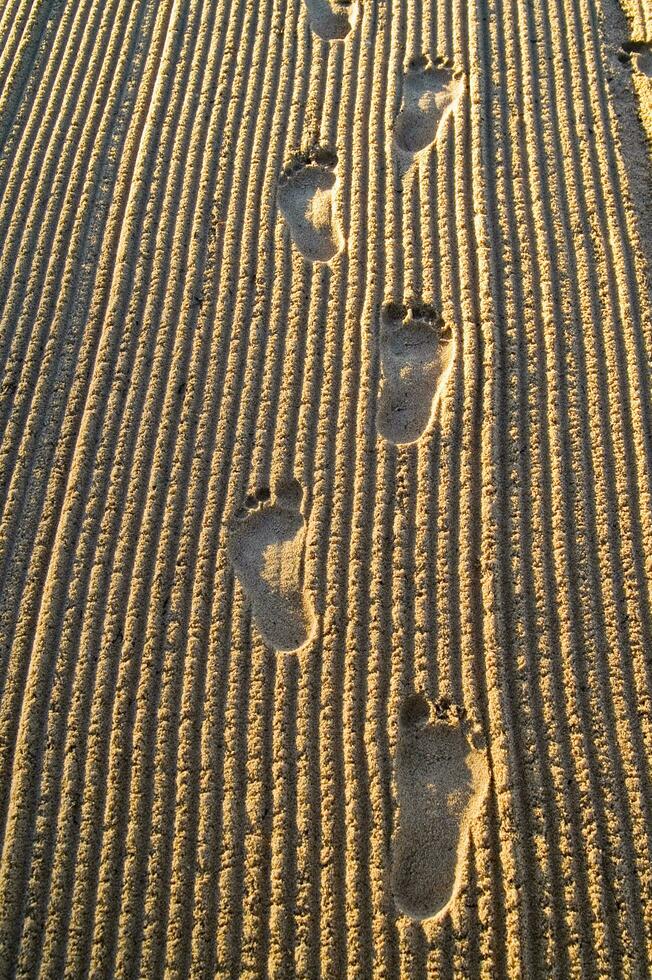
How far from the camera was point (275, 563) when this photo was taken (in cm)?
270

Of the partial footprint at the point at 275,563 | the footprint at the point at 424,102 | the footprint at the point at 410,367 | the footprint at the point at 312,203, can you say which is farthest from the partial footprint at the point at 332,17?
the partial footprint at the point at 275,563

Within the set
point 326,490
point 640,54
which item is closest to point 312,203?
point 326,490

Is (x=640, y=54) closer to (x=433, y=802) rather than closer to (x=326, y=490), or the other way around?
(x=326, y=490)

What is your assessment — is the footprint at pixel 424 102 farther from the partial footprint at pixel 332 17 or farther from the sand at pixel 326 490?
the partial footprint at pixel 332 17

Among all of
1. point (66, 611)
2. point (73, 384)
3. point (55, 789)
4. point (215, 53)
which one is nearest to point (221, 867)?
point (55, 789)

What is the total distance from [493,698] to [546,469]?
2.82 ft

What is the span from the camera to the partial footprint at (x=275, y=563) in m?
2.60

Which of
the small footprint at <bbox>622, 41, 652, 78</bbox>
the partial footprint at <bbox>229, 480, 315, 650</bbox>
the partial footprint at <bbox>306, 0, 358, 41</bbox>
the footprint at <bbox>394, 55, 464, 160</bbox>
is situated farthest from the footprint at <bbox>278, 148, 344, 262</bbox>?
the small footprint at <bbox>622, 41, 652, 78</bbox>

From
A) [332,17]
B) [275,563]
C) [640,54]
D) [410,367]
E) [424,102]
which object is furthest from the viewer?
[332,17]

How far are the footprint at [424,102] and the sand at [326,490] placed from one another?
0.6 inches

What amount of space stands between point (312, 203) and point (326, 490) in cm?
138

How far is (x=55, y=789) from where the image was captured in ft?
7.87

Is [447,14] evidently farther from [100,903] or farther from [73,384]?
[100,903]

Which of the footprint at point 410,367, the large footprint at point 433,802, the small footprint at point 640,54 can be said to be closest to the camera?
the large footprint at point 433,802
